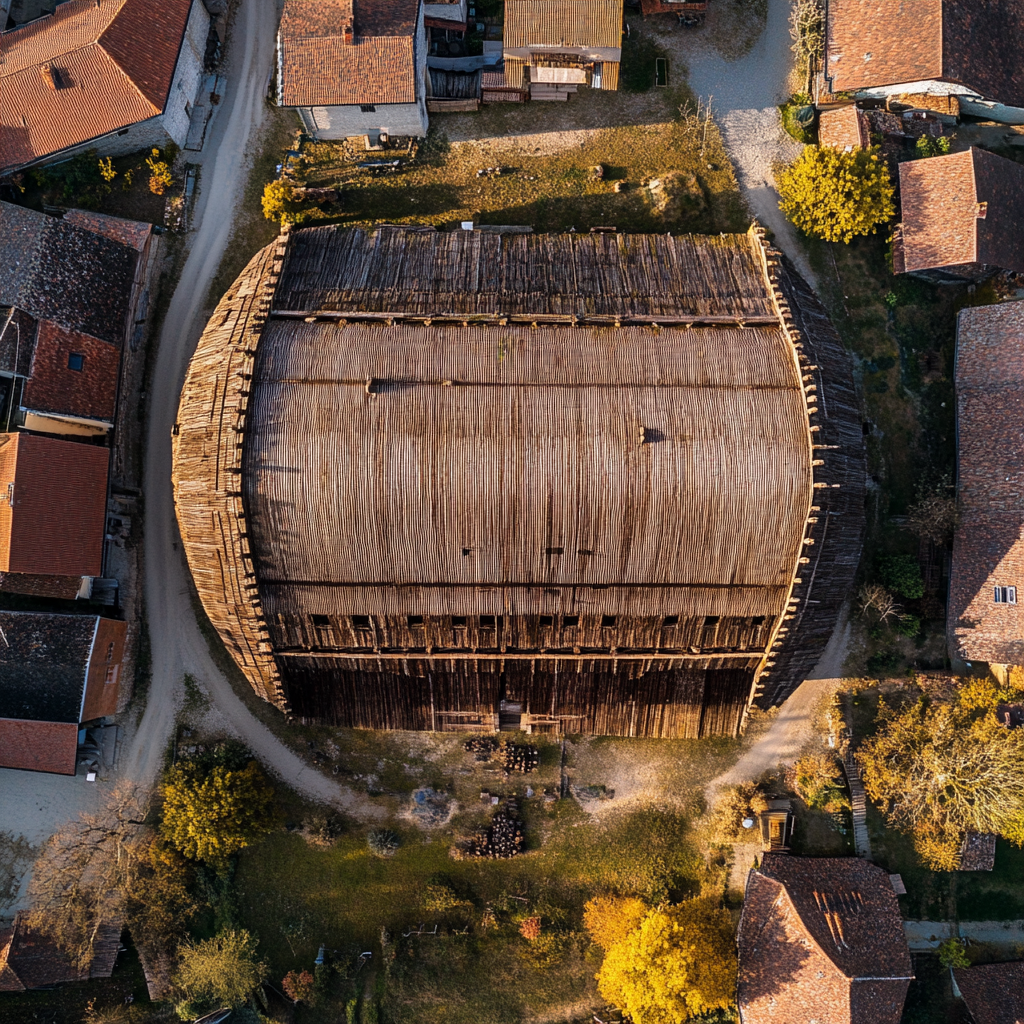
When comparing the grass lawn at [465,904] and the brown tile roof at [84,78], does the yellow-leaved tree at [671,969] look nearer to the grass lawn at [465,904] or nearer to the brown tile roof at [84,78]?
the grass lawn at [465,904]

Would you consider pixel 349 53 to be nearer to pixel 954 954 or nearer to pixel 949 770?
pixel 949 770

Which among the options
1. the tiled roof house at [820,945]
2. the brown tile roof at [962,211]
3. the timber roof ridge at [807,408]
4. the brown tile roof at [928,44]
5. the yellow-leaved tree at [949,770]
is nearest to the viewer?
the timber roof ridge at [807,408]

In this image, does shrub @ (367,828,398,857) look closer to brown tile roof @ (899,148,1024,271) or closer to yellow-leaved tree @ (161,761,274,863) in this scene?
yellow-leaved tree @ (161,761,274,863)

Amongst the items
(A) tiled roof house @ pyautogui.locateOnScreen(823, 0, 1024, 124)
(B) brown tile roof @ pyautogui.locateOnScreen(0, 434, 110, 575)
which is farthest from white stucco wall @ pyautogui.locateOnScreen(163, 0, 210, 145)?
(A) tiled roof house @ pyautogui.locateOnScreen(823, 0, 1024, 124)

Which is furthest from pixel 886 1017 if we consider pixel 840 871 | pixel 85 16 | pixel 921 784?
pixel 85 16

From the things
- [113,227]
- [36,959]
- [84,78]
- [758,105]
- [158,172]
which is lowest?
[36,959]

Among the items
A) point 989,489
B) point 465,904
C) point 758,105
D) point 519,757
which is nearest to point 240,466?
point 519,757

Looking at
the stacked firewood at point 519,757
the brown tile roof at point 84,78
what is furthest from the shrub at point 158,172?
the stacked firewood at point 519,757
